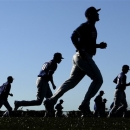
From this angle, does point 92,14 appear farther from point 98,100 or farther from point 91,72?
point 98,100

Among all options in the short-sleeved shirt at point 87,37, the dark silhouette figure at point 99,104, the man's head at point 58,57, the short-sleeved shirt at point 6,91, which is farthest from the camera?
the dark silhouette figure at point 99,104

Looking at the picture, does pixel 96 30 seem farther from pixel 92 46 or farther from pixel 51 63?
pixel 51 63

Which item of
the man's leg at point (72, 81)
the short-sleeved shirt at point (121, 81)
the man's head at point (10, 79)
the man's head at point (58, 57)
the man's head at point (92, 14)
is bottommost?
the man's leg at point (72, 81)

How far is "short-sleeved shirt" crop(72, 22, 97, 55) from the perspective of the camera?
11.1 m

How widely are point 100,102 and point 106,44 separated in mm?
14996

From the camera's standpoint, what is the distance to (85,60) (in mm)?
10984

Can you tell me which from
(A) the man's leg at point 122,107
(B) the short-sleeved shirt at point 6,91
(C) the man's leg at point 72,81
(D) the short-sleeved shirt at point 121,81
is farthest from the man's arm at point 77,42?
(B) the short-sleeved shirt at point 6,91

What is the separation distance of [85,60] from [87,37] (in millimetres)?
577

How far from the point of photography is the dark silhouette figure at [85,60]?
433 inches

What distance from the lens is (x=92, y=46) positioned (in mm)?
11234

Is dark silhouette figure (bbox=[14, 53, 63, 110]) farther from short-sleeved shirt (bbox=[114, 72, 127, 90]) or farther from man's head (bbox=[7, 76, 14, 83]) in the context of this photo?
man's head (bbox=[7, 76, 14, 83])

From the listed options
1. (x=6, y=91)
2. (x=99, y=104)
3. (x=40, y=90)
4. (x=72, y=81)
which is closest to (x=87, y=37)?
(x=72, y=81)

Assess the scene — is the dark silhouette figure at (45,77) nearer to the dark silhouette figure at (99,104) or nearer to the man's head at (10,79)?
the man's head at (10,79)

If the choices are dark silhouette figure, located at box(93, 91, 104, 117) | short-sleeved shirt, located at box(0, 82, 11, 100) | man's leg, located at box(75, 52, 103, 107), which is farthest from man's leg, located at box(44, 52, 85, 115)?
dark silhouette figure, located at box(93, 91, 104, 117)
